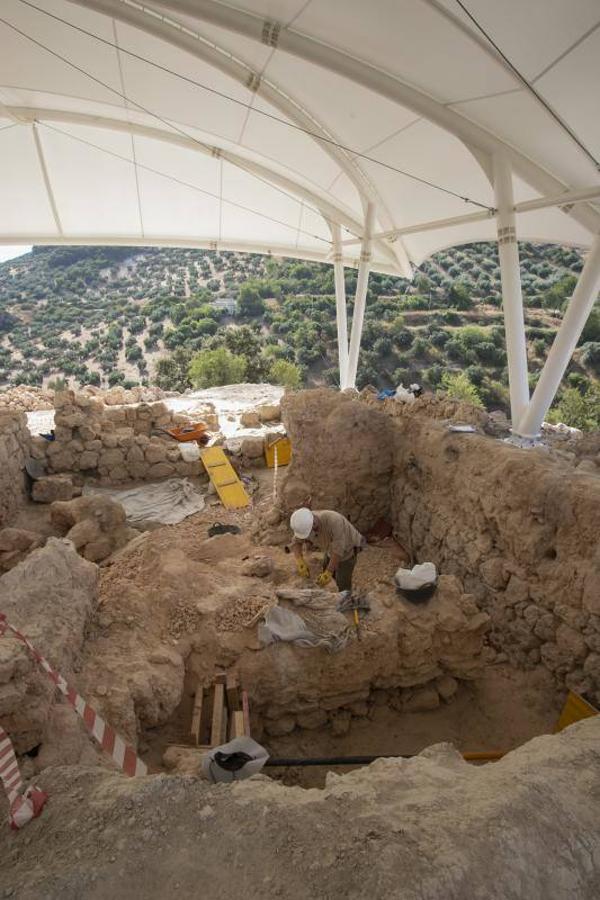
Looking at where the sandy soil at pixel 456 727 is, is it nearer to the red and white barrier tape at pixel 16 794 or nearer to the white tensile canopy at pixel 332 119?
the red and white barrier tape at pixel 16 794

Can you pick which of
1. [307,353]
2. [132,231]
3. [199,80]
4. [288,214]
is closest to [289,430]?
[199,80]

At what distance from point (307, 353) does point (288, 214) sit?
2242cm

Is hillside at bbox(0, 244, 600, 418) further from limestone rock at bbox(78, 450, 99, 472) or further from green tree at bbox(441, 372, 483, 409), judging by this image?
limestone rock at bbox(78, 450, 99, 472)

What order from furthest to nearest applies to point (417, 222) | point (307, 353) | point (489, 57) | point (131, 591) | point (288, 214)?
point (307, 353) < point (288, 214) < point (417, 222) < point (489, 57) < point (131, 591)

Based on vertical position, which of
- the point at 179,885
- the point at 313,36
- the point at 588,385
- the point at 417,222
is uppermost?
the point at 313,36

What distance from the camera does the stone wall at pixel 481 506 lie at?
510cm

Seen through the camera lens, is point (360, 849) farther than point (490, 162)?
No

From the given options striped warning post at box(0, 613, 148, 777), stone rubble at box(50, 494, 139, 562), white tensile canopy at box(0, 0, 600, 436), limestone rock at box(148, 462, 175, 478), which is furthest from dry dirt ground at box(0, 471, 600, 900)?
white tensile canopy at box(0, 0, 600, 436)

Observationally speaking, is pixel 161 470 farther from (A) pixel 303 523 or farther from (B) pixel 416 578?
(B) pixel 416 578

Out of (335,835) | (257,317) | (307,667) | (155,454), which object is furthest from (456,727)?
(257,317)

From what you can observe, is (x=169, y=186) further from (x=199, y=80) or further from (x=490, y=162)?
(x=490, y=162)

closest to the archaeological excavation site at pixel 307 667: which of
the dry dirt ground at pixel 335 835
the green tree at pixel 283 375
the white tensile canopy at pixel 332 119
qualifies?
the dry dirt ground at pixel 335 835

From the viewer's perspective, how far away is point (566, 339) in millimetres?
9703

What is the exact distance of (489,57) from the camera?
737 centimetres
